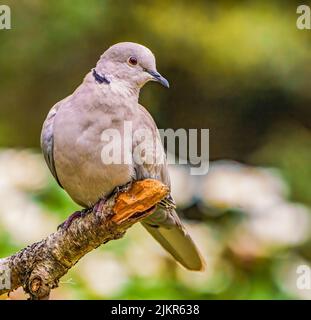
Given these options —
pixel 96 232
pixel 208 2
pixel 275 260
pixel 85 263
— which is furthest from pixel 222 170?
pixel 96 232

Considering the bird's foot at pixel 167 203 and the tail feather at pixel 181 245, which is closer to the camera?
the bird's foot at pixel 167 203

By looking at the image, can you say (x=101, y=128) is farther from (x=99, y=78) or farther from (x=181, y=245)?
(x=181, y=245)

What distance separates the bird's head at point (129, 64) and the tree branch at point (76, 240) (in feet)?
1.24

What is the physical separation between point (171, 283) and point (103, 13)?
6.29 ft

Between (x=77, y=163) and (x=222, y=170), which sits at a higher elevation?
(x=77, y=163)

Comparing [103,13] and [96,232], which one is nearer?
[96,232]

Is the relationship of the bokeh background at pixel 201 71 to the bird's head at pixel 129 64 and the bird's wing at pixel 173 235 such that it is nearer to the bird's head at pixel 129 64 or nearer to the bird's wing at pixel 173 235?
the bird's wing at pixel 173 235

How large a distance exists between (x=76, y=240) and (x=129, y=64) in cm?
56

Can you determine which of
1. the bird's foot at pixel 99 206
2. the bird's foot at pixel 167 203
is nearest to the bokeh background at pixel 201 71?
the bird's foot at pixel 167 203

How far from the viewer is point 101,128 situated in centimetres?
233

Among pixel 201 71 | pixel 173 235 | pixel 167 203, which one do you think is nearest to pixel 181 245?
pixel 173 235

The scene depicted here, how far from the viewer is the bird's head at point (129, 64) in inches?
96.1

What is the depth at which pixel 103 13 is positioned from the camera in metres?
4.61
